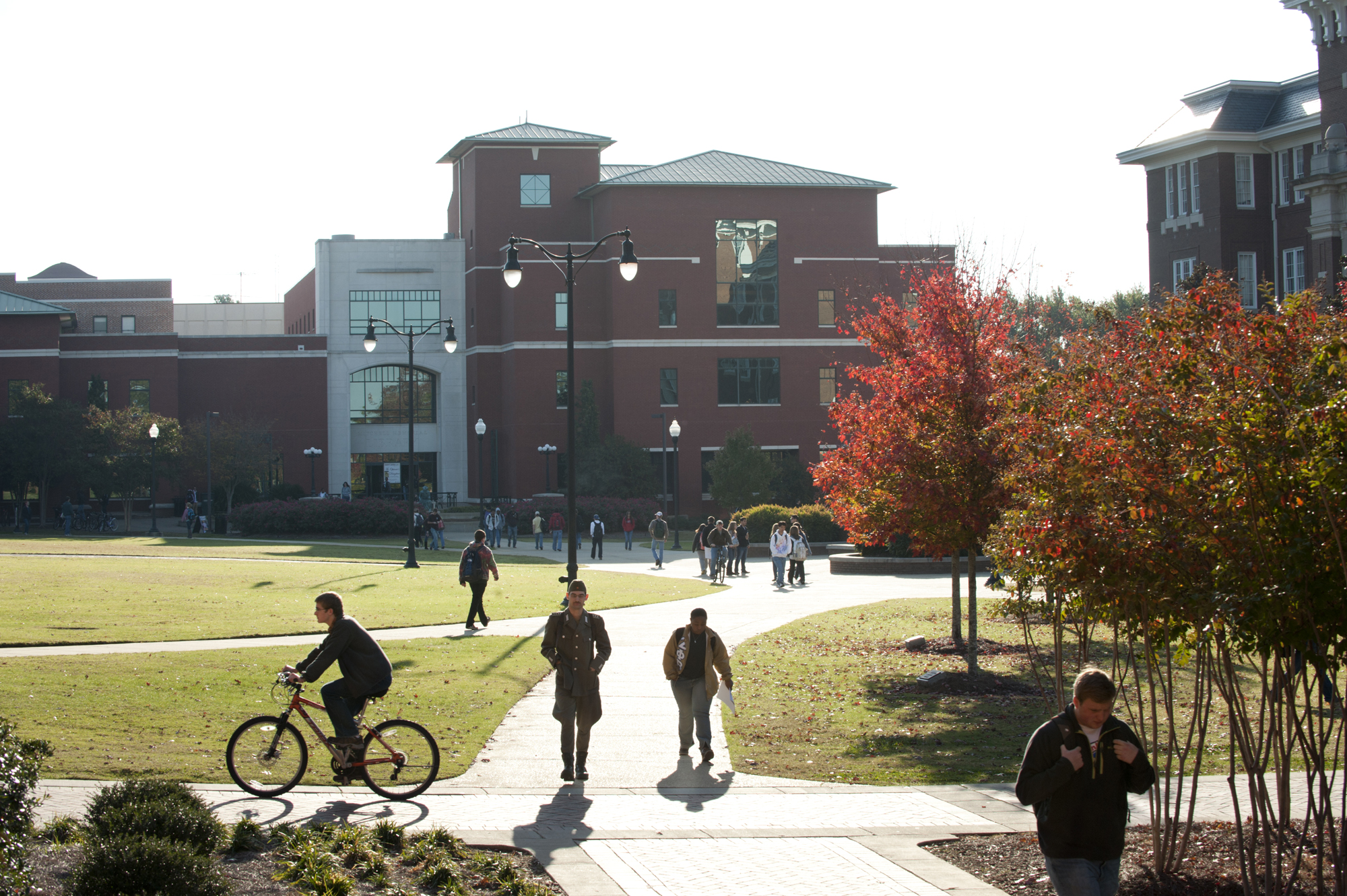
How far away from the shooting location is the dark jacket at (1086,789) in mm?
5590

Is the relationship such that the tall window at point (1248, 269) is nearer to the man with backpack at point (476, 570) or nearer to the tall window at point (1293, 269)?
the tall window at point (1293, 269)

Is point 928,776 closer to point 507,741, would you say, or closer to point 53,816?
point 507,741

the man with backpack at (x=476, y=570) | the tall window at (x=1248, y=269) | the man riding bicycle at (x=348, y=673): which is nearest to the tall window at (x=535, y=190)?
the tall window at (x=1248, y=269)

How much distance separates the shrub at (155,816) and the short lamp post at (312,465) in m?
60.4

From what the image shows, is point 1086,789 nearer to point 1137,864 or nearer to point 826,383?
point 1137,864

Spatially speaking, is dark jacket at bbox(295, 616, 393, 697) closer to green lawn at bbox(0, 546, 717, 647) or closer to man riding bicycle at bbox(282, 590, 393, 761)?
man riding bicycle at bbox(282, 590, 393, 761)

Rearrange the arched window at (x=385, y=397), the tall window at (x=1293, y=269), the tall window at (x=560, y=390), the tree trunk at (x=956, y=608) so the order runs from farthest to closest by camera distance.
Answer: the arched window at (x=385, y=397)
the tall window at (x=560, y=390)
the tall window at (x=1293, y=269)
the tree trunk at (x=956, y=608)

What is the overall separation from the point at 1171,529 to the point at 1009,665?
445 inches

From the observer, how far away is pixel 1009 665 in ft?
58.6

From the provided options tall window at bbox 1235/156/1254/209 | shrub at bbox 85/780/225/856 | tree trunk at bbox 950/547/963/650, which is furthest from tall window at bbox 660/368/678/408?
shrub at bbox 85/780/225/856

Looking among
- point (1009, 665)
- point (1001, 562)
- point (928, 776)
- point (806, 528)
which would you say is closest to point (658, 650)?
point (1009, 665)

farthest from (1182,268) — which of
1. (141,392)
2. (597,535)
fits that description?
(141,392)

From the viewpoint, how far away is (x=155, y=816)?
6660mm

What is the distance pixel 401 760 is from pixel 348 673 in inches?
32.0
